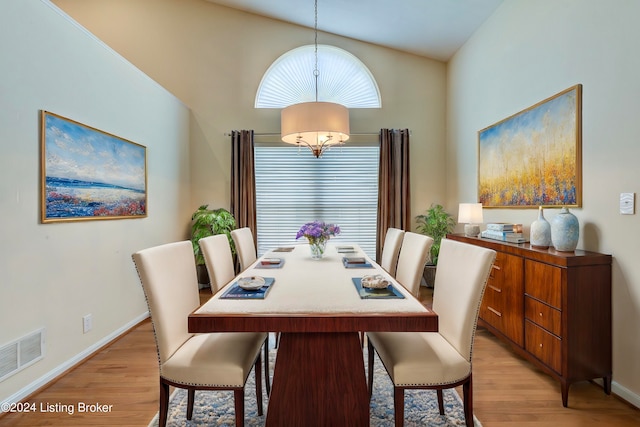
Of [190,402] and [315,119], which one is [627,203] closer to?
[315,119]

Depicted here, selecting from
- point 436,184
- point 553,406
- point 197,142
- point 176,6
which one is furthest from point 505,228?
point 176,6

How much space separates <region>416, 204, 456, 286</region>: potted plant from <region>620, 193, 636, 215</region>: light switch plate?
228 centimetres

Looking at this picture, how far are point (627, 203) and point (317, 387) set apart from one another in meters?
2.10

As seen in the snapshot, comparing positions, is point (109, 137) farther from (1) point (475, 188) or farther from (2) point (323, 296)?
(1) point (475, 188)

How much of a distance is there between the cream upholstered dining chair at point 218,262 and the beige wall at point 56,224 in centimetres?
106

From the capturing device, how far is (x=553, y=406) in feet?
6.33

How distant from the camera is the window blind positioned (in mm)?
4699

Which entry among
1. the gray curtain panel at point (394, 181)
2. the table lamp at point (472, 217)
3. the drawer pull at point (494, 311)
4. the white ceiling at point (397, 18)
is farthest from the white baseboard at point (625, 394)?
the white ceiling at point (397, 18)

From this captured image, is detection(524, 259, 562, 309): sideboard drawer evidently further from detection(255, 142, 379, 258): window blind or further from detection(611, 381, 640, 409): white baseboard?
detection(255, 142, 379, 258): window blind

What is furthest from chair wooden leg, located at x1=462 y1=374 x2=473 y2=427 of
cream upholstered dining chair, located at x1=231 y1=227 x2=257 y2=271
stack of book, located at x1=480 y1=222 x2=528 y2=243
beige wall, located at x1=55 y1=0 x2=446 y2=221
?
beige wall, located at x1=55 y1=0 x2=446 y2=221

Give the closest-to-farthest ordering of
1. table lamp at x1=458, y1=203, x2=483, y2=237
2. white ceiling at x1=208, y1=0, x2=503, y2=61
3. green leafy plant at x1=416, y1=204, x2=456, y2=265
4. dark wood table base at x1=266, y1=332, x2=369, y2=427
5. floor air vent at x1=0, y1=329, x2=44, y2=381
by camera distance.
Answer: dark wood table base at x1=266, y1=332, x2=369, y2=427
floor air vent at x1=0, y1=329, x2=44, y2=381
table lamp at x1=458, y1=203, x2=483, y2=237
white ceiling at x1=208, y1=0, x2=503, y2=61
green leafy plant at x1=416, y1=204, x2=456, y2=265

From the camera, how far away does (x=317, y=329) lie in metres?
1.27

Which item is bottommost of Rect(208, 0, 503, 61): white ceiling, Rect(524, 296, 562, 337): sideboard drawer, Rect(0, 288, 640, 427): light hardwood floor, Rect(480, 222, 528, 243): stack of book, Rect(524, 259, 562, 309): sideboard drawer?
Rect(0, 288, 640, 427): light hardwood floor

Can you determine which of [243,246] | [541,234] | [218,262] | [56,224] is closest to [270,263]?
[218,262]
